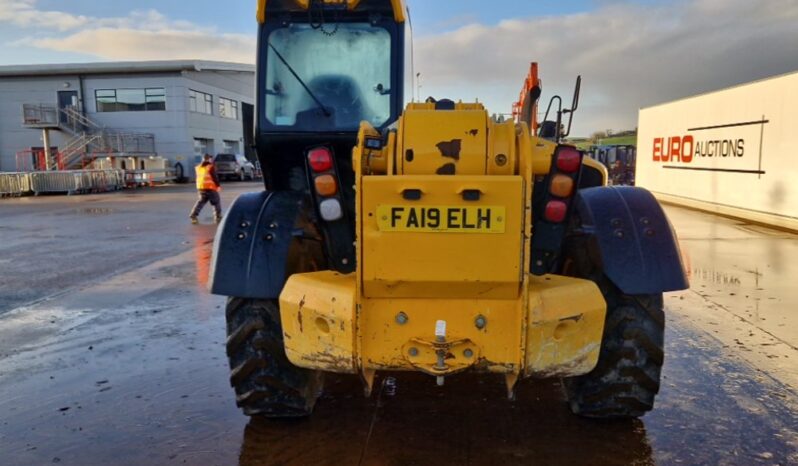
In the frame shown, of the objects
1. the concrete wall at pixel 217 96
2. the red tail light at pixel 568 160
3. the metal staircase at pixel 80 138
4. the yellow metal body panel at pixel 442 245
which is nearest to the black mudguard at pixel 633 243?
the red tail light at pixel 568 160

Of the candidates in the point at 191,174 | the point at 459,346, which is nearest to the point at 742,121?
the point at 459,346

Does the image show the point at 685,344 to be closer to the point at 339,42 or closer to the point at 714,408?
the point at 714,408

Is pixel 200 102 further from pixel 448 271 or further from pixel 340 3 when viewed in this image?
pixel 448 271

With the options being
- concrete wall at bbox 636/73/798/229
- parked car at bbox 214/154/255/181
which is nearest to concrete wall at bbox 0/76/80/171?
parked car at bbox 214/154/255/181

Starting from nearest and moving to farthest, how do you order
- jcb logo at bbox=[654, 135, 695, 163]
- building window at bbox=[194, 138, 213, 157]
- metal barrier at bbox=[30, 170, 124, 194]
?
1. jcb logo at bbox=[654, 135, 695, 163]
2. metal barrier at bbox=[30, 170, 124, 194]
3. building window at bbox=[194, 138, 213, 157]

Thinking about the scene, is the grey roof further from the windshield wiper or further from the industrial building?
the windshield wiper

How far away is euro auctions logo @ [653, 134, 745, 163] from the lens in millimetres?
15820

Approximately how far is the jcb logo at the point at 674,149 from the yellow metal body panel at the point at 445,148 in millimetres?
17458

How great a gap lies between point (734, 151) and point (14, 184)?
27.6 meters

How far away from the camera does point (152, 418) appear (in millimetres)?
4113

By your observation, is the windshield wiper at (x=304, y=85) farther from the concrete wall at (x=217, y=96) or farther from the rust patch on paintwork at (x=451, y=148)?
the concrete wall at (x=217, y=96)

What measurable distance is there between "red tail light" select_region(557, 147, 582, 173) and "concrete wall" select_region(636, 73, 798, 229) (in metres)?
12.2

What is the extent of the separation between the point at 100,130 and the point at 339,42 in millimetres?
39662

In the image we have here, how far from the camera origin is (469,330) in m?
3.13
